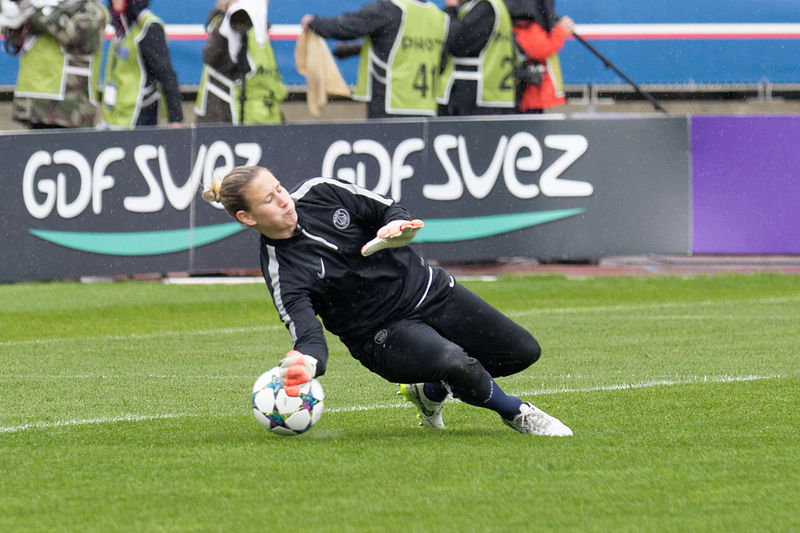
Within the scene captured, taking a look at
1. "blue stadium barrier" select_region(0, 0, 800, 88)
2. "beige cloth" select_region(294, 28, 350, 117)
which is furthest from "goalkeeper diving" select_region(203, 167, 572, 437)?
"blue stadium barrier" select_region(0, 0, 800, 88)

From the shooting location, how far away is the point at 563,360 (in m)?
9.04

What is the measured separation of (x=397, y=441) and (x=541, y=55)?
9.69 meters

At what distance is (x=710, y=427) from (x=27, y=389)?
382cm

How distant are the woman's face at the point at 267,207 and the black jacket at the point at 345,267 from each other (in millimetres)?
110

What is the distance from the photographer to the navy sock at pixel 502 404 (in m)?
6.00

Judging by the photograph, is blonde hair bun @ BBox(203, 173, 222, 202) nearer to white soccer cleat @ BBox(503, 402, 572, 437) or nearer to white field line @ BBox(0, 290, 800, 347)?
white soccer cleat @ BBox(503, 402, 572, 437)

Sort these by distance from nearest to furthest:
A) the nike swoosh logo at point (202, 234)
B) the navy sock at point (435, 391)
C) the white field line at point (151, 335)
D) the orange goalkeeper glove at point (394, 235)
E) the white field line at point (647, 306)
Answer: the orange goalkeeper glove at point (394, 235)
the navy sock at point (435, 391)
the white field line at point (151, 335)
the white field line at point (647, 306)
the nike swoosh logo at point (202, 234)

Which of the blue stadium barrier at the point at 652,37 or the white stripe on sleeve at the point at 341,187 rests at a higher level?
the blue stadium barrier at the point at 652,37

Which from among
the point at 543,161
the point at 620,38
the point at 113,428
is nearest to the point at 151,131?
the point at 543,161

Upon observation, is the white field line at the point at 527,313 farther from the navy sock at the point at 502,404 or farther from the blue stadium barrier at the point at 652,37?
the blue stadium barrier at the point at 652,37

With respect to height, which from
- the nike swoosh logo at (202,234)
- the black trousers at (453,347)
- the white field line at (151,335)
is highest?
the black trousers at (453,347)

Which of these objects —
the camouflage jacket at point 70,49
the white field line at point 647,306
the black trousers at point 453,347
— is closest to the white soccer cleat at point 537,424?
the black trousers at point 453,347

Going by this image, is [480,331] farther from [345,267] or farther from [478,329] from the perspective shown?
[345,267]

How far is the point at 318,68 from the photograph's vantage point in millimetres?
15344
